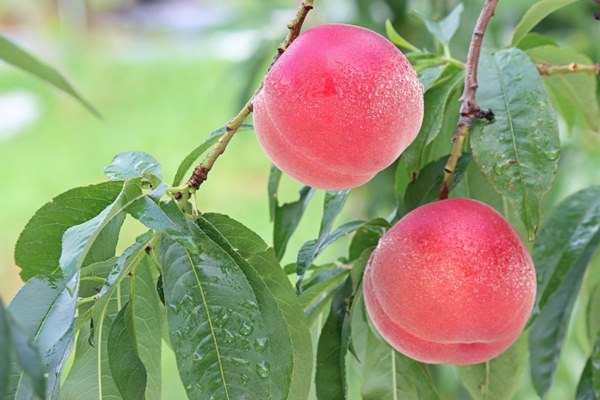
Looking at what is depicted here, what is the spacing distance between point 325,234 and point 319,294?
86 millimetres

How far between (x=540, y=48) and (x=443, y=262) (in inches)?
A: 11.6

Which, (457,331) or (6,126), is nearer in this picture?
(457,331)

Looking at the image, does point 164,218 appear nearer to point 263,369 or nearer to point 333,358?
point 263,369

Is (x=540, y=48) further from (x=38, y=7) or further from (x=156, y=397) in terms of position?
(x=38, y=7)

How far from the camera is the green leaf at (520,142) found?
56cm

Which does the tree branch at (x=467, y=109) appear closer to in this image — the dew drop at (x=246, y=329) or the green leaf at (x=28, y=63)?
the dew drop at (x=246, y=329)

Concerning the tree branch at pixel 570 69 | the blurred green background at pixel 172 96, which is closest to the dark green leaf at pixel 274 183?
the tree branch at pixel 570 69

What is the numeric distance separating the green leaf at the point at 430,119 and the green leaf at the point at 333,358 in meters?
0.11

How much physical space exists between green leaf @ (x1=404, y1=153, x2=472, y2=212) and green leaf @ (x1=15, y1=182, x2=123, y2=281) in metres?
0.22

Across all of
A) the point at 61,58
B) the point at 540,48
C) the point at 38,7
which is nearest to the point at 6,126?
the point at 61,58

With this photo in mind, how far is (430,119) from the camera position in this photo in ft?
2.16

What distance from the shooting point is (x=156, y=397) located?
612 mm

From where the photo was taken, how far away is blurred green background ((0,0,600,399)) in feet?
4.56

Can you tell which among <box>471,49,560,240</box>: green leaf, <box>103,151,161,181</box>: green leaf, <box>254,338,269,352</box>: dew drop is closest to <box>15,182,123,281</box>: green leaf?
<box>103,151,161,181</box>: green leaf
